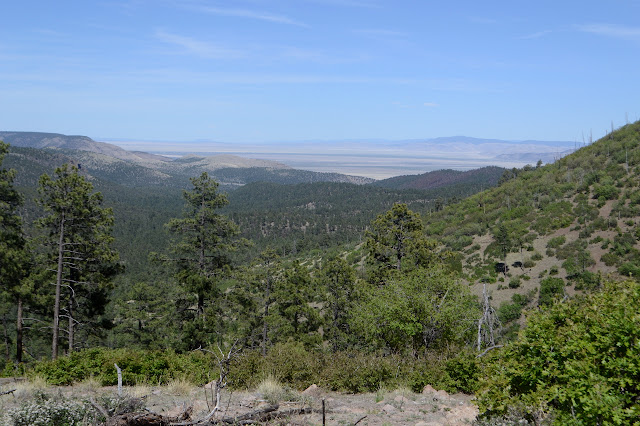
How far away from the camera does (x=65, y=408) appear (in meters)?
7.16

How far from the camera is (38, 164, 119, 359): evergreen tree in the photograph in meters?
20.3

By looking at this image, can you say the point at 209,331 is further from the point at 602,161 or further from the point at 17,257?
the point at 602,161

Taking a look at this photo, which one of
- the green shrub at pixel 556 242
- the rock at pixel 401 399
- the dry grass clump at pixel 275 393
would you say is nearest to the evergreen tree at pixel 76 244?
the dry grass clump at pixel 275 393

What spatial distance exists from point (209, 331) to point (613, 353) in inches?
784

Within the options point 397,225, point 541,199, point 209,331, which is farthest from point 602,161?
point 209,331

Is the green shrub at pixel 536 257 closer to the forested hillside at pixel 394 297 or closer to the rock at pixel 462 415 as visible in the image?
the forested hillside at pixel 394 297

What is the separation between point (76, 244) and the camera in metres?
20.9

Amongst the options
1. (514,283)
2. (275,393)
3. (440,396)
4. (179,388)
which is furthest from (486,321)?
(514,283)

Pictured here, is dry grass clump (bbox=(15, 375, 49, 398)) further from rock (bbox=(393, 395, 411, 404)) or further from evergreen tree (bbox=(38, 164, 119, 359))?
evergreen tree (bbox=(38, 164, 119, 359))

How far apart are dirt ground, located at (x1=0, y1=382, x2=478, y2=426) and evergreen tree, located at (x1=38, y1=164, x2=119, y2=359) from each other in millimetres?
11173

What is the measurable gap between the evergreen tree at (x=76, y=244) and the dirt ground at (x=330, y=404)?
11173 mm

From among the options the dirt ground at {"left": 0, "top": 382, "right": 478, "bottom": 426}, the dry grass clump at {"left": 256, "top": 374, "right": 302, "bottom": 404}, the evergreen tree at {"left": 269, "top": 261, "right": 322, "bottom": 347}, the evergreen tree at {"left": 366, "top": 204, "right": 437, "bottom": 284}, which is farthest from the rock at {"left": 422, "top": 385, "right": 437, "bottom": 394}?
the evergreen tree at {"left": 269, "top": 261, "right": 322, "bottom": 347}

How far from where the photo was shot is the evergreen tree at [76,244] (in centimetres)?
2030

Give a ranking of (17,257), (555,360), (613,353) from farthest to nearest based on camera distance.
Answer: (17,257), (555,360), (613,353)
